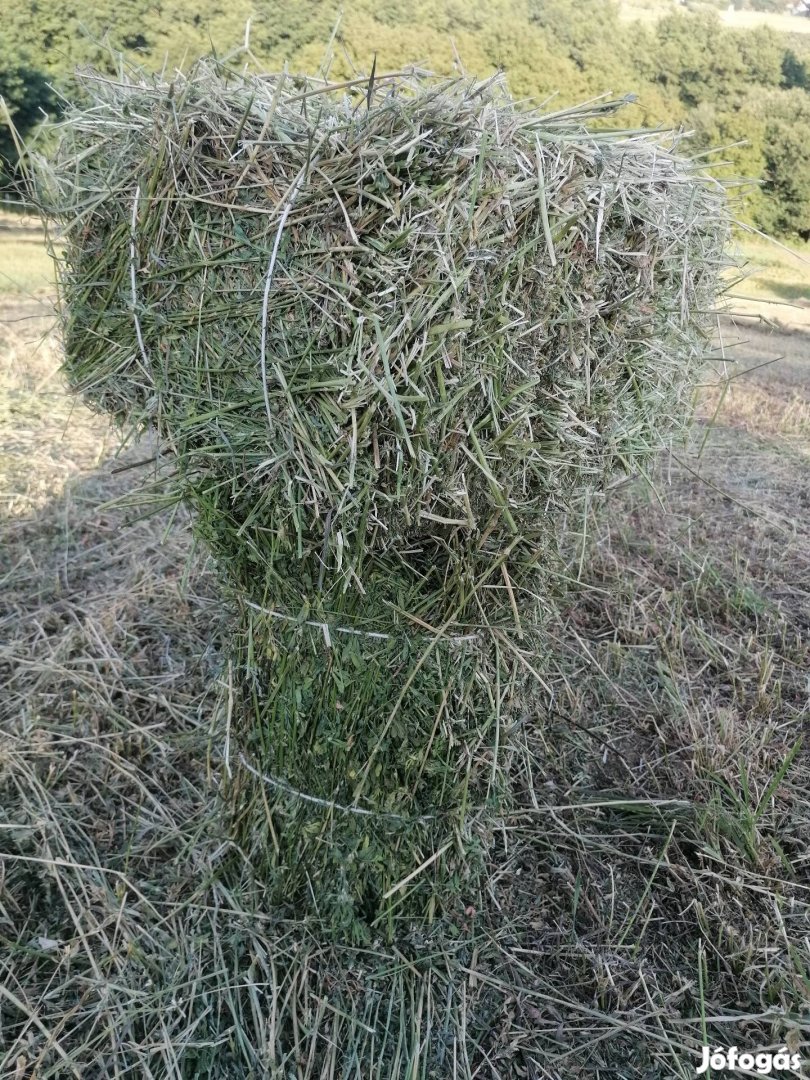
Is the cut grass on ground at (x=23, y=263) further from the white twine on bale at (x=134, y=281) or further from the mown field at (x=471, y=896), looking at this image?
the white twine on bale at (x=134, y=281)

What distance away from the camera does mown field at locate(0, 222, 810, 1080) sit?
174 cm

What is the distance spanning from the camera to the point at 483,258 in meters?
1.34

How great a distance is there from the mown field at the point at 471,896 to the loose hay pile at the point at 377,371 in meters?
0.21

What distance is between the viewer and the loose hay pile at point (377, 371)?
53.0 inches

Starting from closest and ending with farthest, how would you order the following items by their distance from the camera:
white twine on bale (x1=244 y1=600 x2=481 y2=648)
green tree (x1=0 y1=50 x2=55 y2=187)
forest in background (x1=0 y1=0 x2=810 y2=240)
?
1. white twine on bale (x1=244 y1=600 x2=481 y2=648)
2. green tree (x1=0 y1=50 x2=55 y2=187)
3. forest in background (x1=0 y1=0 x2=810 y2=240)

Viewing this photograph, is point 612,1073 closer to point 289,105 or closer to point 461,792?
point 461,792

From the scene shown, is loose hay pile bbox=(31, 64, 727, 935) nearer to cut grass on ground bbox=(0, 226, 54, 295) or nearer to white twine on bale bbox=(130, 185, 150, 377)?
white twine on bale bbox=(130, 185, 150, 377)

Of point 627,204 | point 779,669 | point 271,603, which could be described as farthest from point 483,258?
point 779,669

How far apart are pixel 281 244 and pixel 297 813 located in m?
1.23

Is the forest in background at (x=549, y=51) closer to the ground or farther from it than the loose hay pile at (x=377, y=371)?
farther from it

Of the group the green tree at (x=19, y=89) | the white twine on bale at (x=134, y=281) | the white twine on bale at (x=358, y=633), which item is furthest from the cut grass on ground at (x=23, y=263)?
the white twine on bale at (x=358, y=633)

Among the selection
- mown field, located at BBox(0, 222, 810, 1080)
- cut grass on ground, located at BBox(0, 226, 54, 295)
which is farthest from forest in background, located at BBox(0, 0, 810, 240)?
mown field, located at BBox(0, 222, 810, 1080)

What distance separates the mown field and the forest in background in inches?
685

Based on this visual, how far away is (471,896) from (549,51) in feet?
89.2
